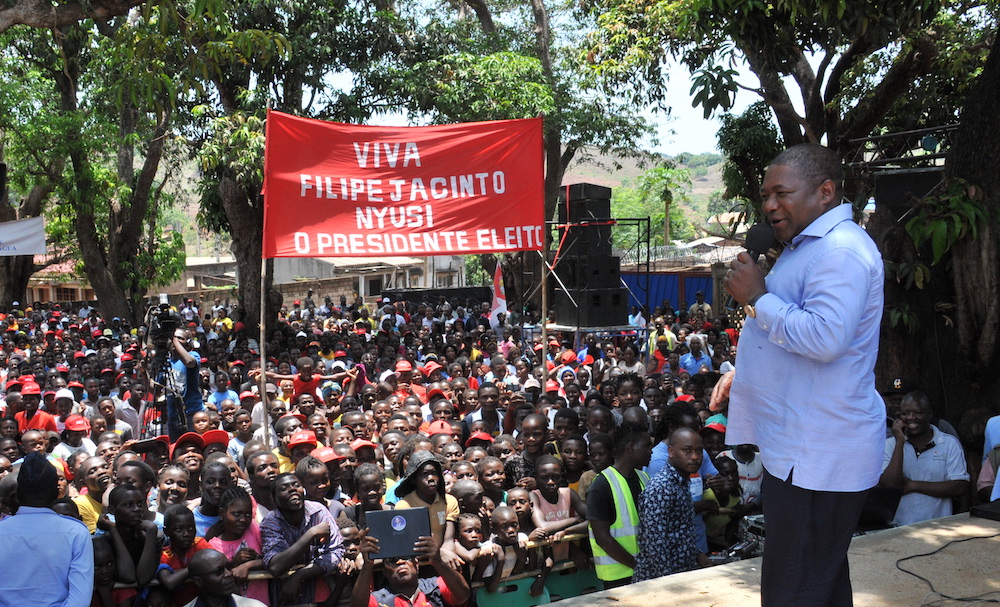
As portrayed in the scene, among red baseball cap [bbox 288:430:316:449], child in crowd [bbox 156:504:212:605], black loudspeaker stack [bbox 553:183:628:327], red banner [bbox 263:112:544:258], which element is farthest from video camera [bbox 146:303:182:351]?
black loudspeaker stack [bbox 553:183:628:327]

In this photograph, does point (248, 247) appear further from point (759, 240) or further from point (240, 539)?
point (759, 240)

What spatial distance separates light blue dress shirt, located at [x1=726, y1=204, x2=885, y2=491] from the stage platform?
1162 mm

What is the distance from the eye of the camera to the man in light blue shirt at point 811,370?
6.74ft

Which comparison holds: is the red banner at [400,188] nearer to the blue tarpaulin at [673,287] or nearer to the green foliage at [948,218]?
the green foliage at [948,218]

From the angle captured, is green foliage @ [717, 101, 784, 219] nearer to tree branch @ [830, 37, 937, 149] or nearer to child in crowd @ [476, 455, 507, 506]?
tree branch @ [830, 37, 937, 149]

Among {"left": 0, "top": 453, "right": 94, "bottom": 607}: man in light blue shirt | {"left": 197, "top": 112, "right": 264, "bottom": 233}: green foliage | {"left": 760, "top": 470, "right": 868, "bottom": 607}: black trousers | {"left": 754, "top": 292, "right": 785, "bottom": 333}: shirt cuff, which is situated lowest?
{"left": 0, "top": 453, "right": 94, "bottom": 607}: man in light blue shirt

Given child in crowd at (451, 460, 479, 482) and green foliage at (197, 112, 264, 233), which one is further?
green foliage at (197, 112, 264, 233)

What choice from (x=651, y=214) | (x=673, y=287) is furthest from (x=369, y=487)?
(x=651, y=214)

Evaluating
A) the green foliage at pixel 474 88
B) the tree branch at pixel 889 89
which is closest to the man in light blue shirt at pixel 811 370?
the tree branch at pixel 889 89

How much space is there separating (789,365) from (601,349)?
11.1 meters

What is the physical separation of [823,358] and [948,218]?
421 cm

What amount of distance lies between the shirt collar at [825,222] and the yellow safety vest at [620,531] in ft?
8.16

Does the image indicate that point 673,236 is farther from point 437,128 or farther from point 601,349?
point 437,128

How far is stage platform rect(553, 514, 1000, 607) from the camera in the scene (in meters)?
3.12
